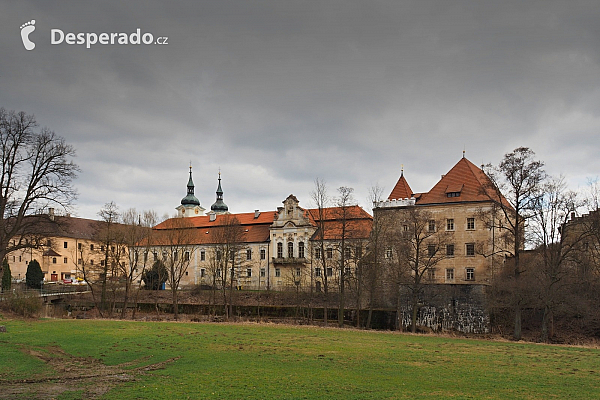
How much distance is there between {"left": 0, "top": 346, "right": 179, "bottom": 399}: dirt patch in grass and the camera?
12.3 m

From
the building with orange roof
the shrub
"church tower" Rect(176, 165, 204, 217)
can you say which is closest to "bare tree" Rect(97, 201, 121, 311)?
the shrub

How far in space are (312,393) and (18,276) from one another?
7661 centimetres

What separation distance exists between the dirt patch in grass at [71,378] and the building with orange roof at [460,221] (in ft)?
107

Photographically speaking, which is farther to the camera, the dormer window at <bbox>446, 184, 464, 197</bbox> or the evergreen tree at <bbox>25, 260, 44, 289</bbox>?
the evergreen tree at <bbox>25, 260, 44, 289</bbox>

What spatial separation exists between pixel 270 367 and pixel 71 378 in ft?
19.0

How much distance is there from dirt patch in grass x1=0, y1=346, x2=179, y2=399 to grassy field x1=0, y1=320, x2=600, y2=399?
3 cm

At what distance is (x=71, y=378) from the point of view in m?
14.2

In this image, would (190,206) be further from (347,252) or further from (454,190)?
(347,252)

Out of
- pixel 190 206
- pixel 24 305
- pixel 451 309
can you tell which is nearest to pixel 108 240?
pixel 24 305

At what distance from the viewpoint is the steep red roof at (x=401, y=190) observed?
5362 cm

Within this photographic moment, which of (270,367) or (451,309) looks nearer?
(270,367)

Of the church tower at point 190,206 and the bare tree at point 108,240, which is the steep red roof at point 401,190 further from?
the church tower at point 190,206

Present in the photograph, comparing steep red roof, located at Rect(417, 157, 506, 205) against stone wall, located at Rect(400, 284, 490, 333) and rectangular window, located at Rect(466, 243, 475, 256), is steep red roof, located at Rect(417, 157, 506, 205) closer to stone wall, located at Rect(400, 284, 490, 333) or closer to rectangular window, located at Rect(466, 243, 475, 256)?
rectangular window, located at Rect(466, 243, 475, 256)

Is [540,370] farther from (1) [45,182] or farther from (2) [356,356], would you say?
(1) [45,182]
